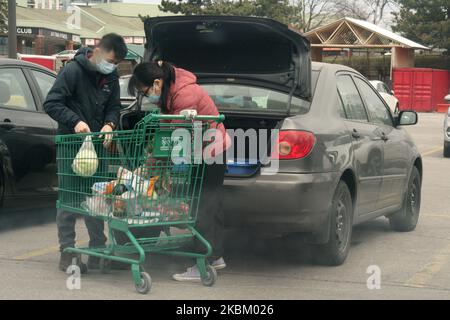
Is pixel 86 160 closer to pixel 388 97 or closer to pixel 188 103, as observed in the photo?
pixel 188 103

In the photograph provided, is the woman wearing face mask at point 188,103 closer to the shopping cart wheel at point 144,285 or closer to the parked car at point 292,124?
the parked car at point 292,124

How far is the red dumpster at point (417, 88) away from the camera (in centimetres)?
4150

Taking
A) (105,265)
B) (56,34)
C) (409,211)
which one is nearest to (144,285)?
(105,265)

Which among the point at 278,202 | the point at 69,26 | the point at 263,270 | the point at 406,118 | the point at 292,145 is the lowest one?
the point at 263,270

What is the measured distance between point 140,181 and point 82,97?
3.76 ft

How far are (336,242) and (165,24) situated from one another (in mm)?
2193

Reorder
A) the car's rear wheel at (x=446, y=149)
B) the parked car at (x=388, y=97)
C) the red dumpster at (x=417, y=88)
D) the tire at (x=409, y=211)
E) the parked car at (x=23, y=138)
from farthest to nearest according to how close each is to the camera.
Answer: the red dumpster at (x=417, y=88) < the parked car at (x=388, y=97) < the car's rear wheel at (x=446, y=149) < the tire at (x=409, y=211) < the parked car at (x=23, y=138)

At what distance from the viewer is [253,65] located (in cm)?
675

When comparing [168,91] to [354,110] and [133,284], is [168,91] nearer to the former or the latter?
[133,284]

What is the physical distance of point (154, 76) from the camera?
580 cm

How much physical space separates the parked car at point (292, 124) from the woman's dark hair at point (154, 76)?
62 centimetres

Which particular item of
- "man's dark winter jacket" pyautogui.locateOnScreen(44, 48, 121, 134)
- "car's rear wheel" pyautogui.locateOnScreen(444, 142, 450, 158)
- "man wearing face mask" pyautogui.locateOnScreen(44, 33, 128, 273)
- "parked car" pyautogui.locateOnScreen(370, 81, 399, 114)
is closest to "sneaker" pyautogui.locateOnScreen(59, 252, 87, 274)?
"man wearing face mask" pyautogui.locateOnScreen(44, 33, 128, 273)

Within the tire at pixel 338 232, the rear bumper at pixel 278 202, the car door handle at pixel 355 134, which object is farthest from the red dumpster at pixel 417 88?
the rear bumper at pixel 278 202
